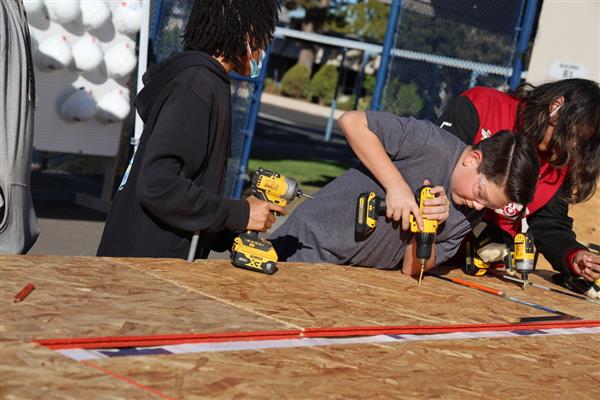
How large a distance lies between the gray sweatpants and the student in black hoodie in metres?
0.41

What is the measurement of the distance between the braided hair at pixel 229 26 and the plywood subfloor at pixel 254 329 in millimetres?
892

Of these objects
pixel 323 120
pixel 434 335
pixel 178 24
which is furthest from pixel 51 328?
pixel 323 120

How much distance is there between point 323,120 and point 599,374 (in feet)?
127

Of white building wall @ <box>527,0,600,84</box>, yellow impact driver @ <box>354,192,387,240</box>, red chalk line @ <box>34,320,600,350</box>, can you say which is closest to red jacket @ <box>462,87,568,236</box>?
yellow impact driver @ <box>354,192,387,240</box>

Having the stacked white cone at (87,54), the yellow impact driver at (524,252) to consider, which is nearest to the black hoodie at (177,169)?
the yellow impact driver at (524,252)

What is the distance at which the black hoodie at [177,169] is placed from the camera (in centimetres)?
354

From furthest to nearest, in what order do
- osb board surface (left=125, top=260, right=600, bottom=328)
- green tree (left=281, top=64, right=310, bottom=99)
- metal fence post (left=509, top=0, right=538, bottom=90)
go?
1. green tree (left=281, top=64, right=310, bottom=99)
2. metal fence post (left=509, top=0, right=538, bottom=90)
3. osb board surface (left=125, top=260, right=600, bottom=328)

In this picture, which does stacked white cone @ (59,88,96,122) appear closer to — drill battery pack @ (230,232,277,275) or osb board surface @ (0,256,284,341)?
drill battery pack @ (230,232,277,275)

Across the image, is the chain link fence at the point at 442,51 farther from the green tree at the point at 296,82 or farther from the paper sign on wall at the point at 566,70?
the green tree at the point at 296,82

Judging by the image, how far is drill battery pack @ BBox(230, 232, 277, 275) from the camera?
3.97 metres

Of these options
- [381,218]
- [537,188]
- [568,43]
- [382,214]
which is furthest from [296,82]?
[382,214]

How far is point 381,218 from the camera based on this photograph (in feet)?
14.8

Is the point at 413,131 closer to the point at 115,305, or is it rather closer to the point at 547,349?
the point at 547,349

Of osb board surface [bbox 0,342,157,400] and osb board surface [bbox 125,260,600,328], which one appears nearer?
osb board surface [bbox 0,342,157,400]
